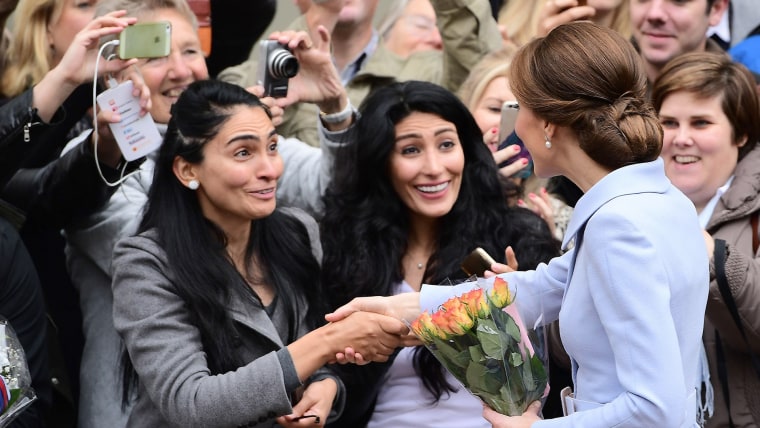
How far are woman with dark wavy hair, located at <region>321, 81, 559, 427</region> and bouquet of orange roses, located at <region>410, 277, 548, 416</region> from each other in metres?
0.89

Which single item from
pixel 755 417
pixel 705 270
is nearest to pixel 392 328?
pixel 705 270

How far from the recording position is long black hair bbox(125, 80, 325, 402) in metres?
3.62

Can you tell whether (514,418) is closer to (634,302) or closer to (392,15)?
(634,302)

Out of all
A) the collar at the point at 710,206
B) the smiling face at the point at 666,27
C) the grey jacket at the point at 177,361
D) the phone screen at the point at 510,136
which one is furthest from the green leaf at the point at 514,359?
the smiling face at the point at 666,27

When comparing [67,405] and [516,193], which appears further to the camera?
[516,193]

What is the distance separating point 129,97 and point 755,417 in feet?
7.55

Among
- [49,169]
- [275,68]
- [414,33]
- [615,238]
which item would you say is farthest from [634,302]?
[414,33]

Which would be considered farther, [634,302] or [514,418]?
[514,418]

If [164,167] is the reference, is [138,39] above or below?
above

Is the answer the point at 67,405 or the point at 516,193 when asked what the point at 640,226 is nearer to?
the point at 516,193

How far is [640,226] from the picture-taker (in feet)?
8.68

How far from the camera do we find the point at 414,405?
3.86 meters

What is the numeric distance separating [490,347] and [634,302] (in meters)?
0.43

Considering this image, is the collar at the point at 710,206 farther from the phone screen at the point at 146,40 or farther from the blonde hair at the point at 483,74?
the phone screen at the point at 146,40
